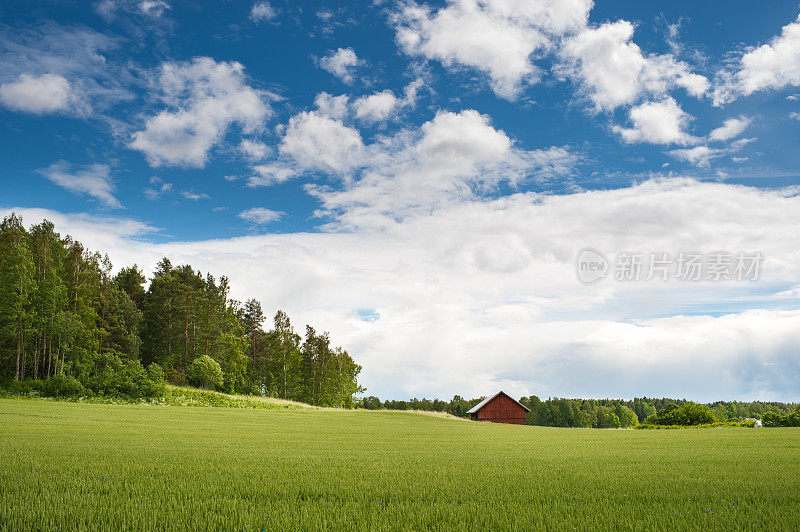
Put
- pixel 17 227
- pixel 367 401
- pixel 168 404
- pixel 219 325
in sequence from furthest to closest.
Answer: pixel 367 401, pixel 219 325, pixel 17 227, pixel 168 404

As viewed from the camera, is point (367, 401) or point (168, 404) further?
point (367, 401)

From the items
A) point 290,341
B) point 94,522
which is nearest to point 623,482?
point 94,522

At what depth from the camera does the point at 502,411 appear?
230 ft

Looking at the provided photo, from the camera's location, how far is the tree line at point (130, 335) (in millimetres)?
43281

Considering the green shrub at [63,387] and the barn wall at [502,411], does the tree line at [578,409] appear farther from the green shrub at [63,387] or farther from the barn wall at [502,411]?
the green shrub at [63,387]

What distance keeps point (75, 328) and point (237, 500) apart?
161 ft

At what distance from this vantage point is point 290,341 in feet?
261

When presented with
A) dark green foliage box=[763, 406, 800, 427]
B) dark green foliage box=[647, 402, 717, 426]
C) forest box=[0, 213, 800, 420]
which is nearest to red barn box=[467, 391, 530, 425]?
forest box=[0, 213, 800, 420]

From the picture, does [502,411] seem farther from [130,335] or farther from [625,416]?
[625,416]

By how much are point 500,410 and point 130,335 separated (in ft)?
170

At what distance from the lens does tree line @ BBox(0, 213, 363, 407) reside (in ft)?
142

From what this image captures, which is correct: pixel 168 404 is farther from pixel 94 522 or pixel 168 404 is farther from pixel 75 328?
pixel 94 522

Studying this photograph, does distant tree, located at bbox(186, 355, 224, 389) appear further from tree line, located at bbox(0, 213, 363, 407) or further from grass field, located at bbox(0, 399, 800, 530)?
grass field, located at bbox(0, 399, 800, 530)

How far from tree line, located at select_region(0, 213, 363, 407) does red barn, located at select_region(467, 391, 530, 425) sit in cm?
2868
